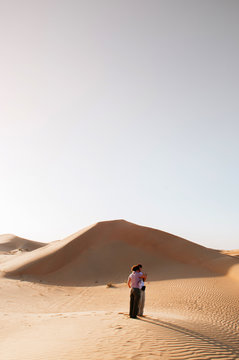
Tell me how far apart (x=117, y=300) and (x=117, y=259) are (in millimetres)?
9596

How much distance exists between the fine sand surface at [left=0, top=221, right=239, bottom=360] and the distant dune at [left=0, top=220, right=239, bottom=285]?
83 mm

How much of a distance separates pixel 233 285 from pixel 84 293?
9.86m

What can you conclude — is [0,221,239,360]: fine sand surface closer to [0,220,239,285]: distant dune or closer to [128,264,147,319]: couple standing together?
[0,220,239,285]: distant dune

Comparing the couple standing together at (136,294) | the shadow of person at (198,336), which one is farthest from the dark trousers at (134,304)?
the shadow of person at (198,336)

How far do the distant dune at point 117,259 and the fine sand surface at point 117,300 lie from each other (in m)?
0.08

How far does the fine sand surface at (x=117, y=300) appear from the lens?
286 inches

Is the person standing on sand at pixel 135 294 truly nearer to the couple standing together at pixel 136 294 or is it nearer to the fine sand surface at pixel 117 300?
the couple standing together at pixel 136 294

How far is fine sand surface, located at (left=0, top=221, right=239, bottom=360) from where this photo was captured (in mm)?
7262

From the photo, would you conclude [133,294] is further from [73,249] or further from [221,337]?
[73,249]

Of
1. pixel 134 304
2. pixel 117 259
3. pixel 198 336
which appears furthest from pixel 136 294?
pixel 117 259

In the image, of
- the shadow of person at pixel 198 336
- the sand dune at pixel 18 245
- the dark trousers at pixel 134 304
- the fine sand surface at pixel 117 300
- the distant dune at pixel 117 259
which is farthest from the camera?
the sand dune at pixel 18 245

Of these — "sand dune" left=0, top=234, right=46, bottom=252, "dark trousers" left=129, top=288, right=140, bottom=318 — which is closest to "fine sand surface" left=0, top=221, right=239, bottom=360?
"dark trousers" left=129, top=288, right=140, bottom=318

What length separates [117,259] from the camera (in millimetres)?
26688

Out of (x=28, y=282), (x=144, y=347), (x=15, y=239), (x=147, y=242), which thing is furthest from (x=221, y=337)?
(x=15, y=239)
